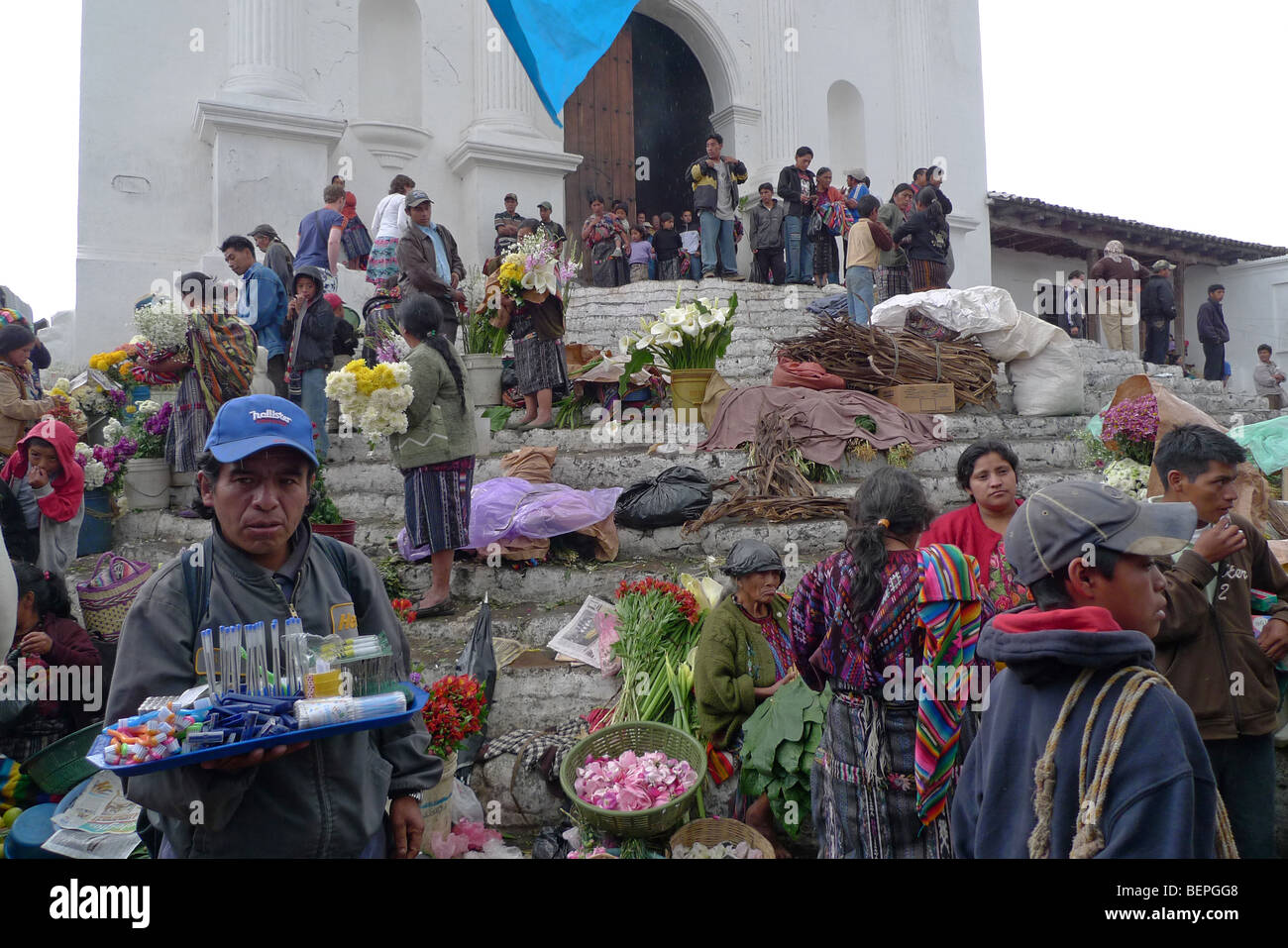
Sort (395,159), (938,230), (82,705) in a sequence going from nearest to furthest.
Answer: (82,705)
(938,230)
(395,159)

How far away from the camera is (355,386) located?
480cm

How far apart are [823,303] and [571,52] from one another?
897cm

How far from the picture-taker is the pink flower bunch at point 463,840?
11.2 feet

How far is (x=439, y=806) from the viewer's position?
3.43 meters

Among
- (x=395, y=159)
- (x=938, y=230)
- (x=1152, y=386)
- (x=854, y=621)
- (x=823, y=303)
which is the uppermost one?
(x=395, y=159)

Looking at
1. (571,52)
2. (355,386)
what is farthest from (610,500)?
(571,52)

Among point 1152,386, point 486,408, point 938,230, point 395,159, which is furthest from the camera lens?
point 395,159

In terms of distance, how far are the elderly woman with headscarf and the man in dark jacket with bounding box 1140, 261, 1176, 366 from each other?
15 cm

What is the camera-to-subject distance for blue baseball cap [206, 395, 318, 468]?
1.81 meters

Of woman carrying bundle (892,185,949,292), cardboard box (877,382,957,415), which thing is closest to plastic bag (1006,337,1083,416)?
cardboard box (877,382,957,415)

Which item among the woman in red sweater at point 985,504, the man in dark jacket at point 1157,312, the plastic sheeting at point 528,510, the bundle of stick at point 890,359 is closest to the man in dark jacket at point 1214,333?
the man in dark jacket at point 1157,312

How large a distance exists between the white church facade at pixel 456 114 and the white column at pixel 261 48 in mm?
24

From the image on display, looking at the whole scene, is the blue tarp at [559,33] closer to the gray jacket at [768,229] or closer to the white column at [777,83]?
the gray jacket at [768,229]
